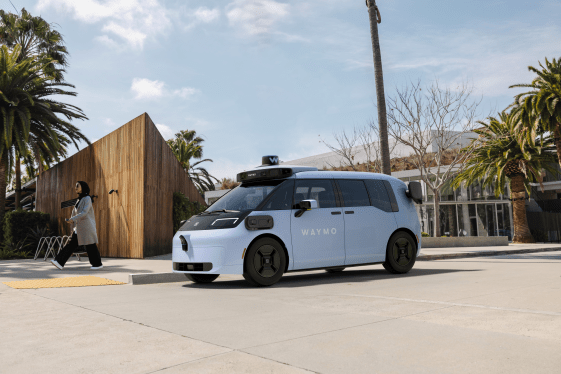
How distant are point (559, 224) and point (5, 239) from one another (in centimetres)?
3687

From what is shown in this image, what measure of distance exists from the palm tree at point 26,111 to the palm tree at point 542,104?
20648 millimetres

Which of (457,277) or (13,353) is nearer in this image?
(13,353)

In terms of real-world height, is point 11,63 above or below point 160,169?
above

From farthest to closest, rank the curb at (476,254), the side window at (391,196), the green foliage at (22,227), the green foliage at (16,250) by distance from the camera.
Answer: the green foliage at (22,227)
the green foliage at (16,250)
the curb at (476,254)
the side window at (391,196)

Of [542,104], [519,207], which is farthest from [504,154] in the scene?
[542,104]

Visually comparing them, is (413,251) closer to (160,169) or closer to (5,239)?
(160,169)

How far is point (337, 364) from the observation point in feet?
10.4

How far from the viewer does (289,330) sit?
423cm

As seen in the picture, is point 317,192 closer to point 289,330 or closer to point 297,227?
point 297,227

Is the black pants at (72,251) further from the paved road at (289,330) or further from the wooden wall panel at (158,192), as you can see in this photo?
the paved road at (289,330)

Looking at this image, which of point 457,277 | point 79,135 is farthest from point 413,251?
point 79,135

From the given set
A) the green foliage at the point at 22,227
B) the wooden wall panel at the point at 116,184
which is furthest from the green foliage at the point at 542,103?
the green foliage at the point at 22,227

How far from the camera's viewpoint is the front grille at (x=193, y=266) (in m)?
7.52

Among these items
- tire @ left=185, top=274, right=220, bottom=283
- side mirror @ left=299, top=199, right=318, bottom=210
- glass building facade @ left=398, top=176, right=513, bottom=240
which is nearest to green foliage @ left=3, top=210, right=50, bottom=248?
tire @ left=185, top=274, right=220, bottom=283
